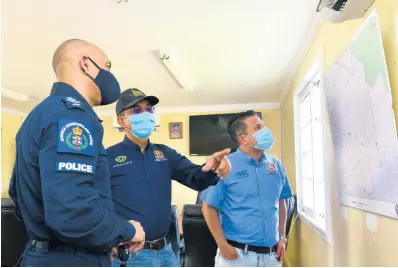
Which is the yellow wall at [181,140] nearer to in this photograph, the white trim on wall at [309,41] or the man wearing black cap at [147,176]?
the white trim on wall at [309,41]

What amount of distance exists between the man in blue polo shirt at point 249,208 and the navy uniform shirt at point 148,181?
0.91ft

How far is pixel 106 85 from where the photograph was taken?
1.17m

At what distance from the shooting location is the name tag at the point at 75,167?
862mm

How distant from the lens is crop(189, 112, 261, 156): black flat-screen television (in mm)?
5898

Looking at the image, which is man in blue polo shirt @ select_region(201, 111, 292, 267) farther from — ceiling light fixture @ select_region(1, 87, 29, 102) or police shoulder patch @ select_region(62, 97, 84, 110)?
ceiling light fixture @ select_region(1, 87, 29, 102)

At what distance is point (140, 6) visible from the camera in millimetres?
2262

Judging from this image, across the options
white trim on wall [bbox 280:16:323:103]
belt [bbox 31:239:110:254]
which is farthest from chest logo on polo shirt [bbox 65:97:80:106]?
white trim on wall [bbox 280:16:323:103]

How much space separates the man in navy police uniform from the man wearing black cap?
456 millimetres

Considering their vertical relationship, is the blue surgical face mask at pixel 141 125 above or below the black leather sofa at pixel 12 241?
above

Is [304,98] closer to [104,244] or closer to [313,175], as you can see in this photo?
[313,175]

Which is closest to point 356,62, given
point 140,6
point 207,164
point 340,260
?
point 207,164

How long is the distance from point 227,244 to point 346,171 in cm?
75

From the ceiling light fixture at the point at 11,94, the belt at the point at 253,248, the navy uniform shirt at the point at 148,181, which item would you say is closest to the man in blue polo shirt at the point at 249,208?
the belt at the point at 253,248

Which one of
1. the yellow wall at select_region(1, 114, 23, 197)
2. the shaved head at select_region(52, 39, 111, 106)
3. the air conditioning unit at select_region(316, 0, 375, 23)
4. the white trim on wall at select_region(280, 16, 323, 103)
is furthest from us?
the yellow wall at select_region(1, 114, 23, 197)
